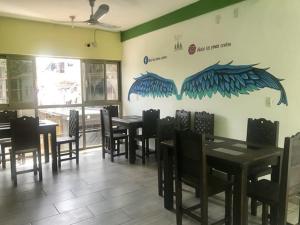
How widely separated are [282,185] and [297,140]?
38cm

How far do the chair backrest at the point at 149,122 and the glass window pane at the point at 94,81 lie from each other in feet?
6.61

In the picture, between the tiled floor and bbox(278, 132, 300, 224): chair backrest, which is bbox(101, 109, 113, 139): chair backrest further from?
bbox(278, 132, 300, 224): chair backrest

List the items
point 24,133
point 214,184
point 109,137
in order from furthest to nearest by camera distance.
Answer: point 109,137, point 24,133, point 214,184

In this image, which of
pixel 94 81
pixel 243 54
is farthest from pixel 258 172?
pixel 94 81

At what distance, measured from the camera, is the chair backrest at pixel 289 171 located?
6.63ft

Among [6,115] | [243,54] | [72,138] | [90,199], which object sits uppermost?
[243,54]

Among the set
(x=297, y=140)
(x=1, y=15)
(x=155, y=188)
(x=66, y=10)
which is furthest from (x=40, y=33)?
(x=297, y=140)

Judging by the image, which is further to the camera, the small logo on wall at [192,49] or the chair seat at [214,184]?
the small logo on wall at [192,49]

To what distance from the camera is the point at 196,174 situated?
2395 mm

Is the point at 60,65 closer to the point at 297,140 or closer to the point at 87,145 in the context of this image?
the point at 87,145

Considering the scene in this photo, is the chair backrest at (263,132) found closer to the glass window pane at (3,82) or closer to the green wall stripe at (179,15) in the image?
the green wall stripe at (179,15)

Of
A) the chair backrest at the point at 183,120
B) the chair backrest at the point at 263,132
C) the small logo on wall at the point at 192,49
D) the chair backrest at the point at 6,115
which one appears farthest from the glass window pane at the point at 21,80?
the chair backrest at the point at 263,132

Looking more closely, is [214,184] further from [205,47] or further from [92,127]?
[92,127]

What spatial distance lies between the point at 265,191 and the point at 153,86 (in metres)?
3.71
